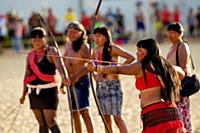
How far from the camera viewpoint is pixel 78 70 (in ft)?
27.5

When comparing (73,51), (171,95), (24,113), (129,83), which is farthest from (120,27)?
(171,95)

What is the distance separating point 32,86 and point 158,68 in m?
2.49

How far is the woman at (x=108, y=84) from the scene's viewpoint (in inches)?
320

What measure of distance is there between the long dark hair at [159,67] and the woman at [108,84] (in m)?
1.87

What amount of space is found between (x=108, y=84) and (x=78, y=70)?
0.46 metres

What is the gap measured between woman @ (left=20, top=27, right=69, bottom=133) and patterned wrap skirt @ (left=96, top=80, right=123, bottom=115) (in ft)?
1.86

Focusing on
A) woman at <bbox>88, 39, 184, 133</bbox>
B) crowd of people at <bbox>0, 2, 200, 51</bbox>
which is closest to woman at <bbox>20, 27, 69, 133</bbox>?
woman at <bbox>88, 39, 184, 133</bbox>

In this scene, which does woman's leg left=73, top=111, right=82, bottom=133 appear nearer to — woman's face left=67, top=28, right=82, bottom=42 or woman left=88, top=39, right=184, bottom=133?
woman's face left=67, top=28, right=82, bottom=42

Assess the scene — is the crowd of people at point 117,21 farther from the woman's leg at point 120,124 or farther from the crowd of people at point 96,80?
the woman's leg at point 120,124

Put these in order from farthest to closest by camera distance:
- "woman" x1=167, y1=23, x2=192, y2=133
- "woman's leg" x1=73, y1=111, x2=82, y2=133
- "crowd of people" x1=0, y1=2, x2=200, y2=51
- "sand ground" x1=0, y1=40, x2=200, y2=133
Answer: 1. "crowd of people" x1=0, y1=2, x2=200, y2=51
2. "sand ground" x1=0, y1=40, x2=200, y2=133
3. "woman's leg" x1=73, y1=111, x2=82, y2=133
4. "woman" x1=167, y1=23, x2=192, y2=133

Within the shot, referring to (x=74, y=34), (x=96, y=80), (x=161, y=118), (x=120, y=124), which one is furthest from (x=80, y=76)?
(x=161, y=118)

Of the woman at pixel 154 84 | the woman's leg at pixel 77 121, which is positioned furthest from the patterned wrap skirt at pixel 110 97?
the woman at pixel 154 84

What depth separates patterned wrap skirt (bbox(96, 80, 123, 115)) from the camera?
26.6ft

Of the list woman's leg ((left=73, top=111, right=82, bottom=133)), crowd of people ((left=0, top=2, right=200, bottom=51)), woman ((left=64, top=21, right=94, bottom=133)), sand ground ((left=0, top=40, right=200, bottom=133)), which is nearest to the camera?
woman ((left=64, top=21, right=94, bottom=133))
